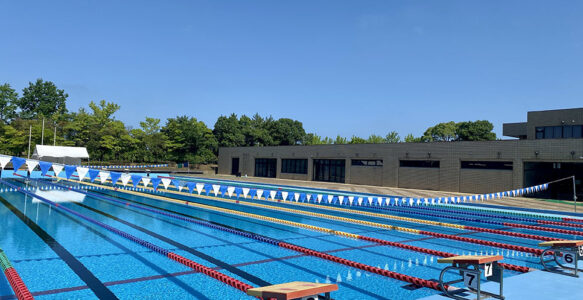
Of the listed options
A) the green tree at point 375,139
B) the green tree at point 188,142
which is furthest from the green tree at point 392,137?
the green tree at point 188,142

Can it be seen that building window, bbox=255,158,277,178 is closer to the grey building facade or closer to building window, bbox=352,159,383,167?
the grey building facade

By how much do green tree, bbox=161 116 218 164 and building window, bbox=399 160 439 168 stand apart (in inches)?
1113

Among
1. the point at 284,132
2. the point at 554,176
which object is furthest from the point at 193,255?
the point at 284,132

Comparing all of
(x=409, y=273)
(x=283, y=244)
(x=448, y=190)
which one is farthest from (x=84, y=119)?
(x=409, y=273)

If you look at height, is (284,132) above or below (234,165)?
above

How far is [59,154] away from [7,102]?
3695cm

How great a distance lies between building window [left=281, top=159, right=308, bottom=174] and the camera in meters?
35.9

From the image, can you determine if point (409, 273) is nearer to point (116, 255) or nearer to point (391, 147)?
point (116, 255)

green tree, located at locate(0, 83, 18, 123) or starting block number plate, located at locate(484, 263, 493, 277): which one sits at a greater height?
green tree, located at locate(0, 83, 18, 123)

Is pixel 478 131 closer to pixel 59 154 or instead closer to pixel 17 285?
pixel 59 154

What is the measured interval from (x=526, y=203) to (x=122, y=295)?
19.4 metres

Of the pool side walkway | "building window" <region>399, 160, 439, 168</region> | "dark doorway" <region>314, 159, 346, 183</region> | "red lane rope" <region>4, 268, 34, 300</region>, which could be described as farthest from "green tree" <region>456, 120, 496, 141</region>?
"red lane rope" <region>4, 268, 34, 300</region>

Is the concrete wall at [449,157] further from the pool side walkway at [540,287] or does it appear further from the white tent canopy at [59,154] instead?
the white tent canopy at [59,154]

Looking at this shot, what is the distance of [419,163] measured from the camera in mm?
27500
